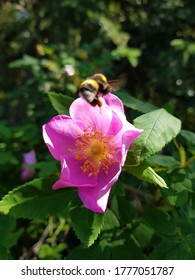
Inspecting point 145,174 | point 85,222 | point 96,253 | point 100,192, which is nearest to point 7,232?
point 96,253

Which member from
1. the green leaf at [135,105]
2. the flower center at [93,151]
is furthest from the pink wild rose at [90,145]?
the green leaf at [135,105]

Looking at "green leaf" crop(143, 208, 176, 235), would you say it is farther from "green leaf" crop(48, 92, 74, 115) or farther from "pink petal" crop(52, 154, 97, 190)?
"green leaf" crop(48, 92, 74, 115)

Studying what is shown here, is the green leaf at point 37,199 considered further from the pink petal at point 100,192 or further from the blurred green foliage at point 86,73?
the blurred green foliage at point 86,73

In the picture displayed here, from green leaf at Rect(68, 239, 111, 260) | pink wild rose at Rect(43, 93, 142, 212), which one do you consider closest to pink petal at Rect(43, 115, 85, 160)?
pink wild rose at Rect(43, 93, 142, 212)

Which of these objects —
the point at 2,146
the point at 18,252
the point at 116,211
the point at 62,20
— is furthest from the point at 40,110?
the point at 62,20

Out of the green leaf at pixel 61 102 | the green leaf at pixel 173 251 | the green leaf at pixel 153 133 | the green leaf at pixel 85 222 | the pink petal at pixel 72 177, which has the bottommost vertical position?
the green leaf at pixel 173 251

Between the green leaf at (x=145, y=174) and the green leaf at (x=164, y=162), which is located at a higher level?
the green leaf at (x=145, y=174)
